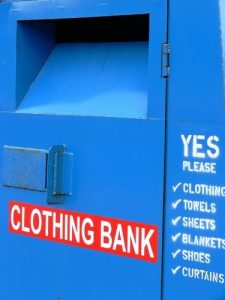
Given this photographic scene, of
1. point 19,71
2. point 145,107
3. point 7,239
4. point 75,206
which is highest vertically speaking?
point 19,71

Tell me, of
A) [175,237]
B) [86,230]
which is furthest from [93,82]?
[175,237]

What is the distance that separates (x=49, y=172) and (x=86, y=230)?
243 mm

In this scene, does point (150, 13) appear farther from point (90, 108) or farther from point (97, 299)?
point (97, 299)

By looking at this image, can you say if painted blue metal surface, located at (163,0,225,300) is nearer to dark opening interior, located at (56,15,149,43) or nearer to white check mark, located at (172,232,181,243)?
white check mark, located at (172,232,181,243)

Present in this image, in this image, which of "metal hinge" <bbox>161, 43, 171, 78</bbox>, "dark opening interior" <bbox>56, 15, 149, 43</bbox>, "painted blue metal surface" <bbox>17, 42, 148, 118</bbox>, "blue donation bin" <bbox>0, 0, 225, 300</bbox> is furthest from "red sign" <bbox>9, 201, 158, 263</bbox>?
"dark opening interior" <bbox>56, 15, 149, 43</bbox>

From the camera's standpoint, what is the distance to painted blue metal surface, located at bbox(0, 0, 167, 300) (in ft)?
6.94

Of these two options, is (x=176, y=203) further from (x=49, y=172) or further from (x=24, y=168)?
(x=24, y=168)

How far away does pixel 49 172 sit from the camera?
231 cm

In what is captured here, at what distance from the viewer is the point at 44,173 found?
2.31 meters

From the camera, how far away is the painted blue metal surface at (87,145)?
212 centimetres

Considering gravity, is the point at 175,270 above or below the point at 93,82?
below

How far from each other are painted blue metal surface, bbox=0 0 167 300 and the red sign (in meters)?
0.02

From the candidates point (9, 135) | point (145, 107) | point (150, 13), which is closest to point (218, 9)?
point (150, 13)

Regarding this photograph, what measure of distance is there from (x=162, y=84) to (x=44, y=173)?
1.79 feet
